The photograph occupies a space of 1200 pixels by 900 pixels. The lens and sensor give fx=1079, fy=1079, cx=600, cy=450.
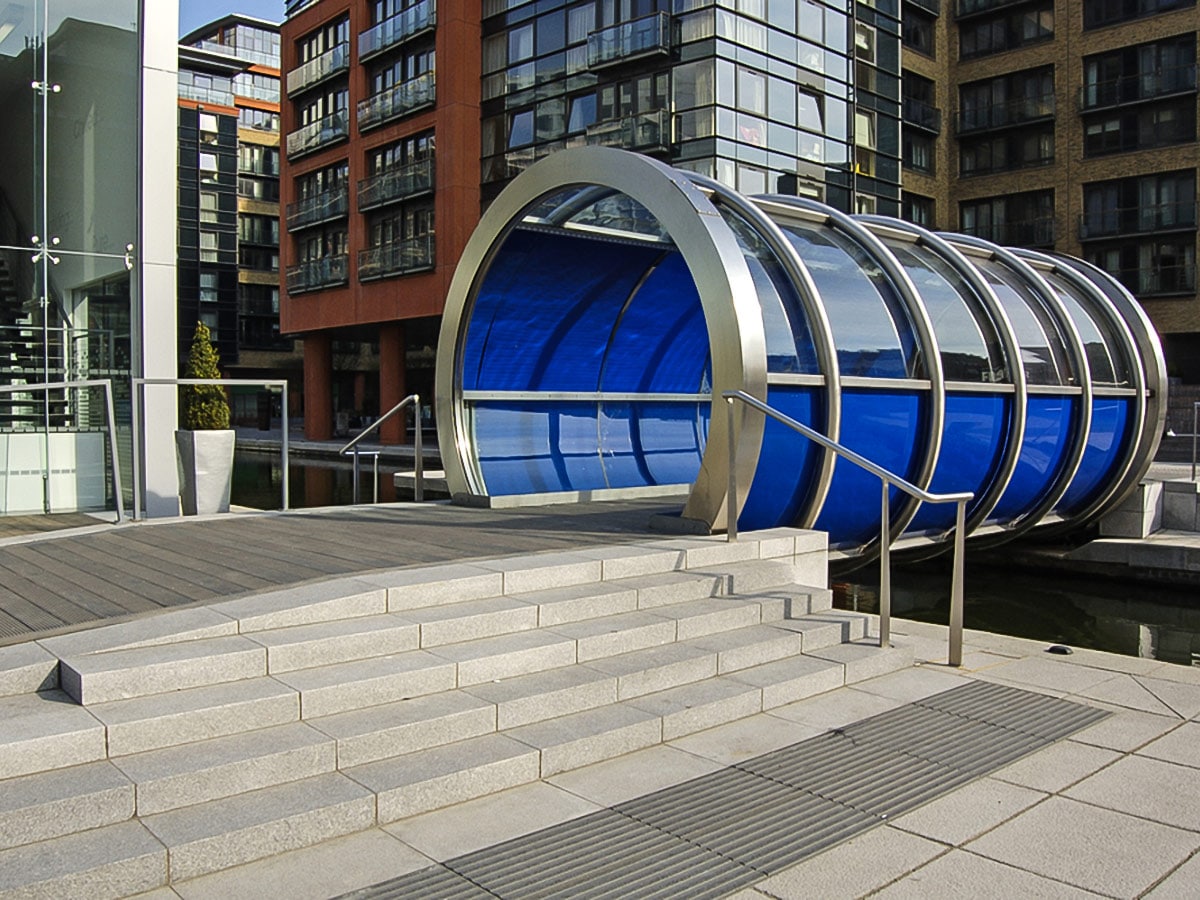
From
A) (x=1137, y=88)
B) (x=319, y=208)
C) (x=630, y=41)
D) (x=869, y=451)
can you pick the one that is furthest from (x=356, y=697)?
(x=1137, y=88)

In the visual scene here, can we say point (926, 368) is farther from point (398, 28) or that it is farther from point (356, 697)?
point (398, 28)

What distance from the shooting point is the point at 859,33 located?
3462 centimetres

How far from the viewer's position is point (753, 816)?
4758 millimetres

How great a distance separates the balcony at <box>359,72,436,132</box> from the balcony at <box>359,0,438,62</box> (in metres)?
1.59

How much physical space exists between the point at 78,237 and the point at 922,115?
4028 centimetres

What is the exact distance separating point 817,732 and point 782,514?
11.5 ft

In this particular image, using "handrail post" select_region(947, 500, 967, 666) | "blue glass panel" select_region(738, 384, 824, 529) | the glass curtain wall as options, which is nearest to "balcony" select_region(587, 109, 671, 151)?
the glass curtain wall

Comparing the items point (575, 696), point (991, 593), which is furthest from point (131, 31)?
point (991, 593)

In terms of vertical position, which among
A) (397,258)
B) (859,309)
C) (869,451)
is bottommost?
(869,451)

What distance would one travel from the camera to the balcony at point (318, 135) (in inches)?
1644

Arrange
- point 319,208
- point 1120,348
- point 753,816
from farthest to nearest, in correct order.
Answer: point 319,208 → point 1120,348 → point 753,816

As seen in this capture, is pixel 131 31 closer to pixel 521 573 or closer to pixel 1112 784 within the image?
pixel 521 573

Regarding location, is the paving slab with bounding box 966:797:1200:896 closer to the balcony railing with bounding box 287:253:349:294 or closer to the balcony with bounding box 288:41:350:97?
the balcony railing with bounding box 287:253:349:294

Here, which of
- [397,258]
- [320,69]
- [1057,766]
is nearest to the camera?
[1057,766]
